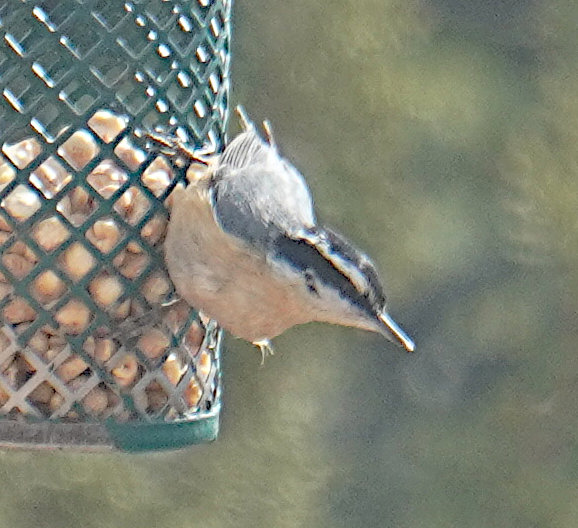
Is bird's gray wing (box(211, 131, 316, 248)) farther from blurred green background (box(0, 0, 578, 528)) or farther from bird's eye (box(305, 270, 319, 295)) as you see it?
blurred green background (box(0, 0, 578, 528))

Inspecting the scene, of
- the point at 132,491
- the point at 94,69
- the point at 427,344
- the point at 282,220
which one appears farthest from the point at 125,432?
the point at 427,344

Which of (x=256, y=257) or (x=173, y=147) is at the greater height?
(x=173, y=147)

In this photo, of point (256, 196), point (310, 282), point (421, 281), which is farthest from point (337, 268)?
point (421, 281)

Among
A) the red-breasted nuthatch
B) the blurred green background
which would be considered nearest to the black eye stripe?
the red-breasted nuthatch

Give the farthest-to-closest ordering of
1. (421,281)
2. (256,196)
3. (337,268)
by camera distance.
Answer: (421,281)
(256,196)
(337,268)

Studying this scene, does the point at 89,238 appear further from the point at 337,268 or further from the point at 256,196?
the point at 337,268

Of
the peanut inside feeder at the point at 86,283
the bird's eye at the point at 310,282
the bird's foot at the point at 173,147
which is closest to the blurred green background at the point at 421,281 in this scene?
the peanut inside feeder at the point at 86,283

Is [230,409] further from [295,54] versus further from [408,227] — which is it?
[295,54]
